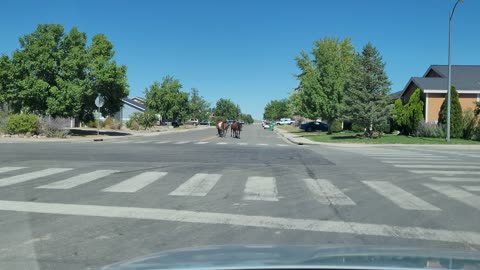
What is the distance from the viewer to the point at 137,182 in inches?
503

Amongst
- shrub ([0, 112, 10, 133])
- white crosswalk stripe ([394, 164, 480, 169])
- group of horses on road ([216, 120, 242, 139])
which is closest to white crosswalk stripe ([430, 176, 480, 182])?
white crosswalk stripe ([394, 164, 480, 169])

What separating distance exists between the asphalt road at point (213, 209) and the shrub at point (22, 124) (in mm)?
21407

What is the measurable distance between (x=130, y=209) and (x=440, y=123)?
3375 centimetres

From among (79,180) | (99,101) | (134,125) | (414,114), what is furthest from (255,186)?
(134,125)

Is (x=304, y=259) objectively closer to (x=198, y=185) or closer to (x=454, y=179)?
(x=198, y=185)

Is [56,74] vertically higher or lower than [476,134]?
higher

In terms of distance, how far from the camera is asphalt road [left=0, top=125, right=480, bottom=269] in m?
6.93

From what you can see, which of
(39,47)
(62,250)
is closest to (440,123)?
(39,47)

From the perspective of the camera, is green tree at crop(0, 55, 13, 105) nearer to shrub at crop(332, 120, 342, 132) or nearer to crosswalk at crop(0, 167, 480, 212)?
crosswalk at crop(0, 167, 480, 212)

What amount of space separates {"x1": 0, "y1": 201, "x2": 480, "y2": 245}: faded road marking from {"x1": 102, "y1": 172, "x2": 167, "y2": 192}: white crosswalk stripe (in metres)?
2.05

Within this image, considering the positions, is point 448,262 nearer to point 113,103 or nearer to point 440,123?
point 440,123

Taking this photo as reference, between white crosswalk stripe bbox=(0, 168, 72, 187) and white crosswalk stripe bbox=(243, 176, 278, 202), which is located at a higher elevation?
white crosswalk stripe bbox=(0, 168, 72, 187)

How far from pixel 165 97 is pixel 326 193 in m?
74.1

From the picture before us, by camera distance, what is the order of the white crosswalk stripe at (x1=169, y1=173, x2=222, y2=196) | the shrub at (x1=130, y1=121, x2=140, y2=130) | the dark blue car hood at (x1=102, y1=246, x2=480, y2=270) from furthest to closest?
the shrub at (x1=130, y1=121, x2=140, y2=130), the white crosswalk stripe at (x1=169, y1=173, x2=222, y2=196), the dark blue car hood at (x1=102, y1=246, x2=480, y2=270)
